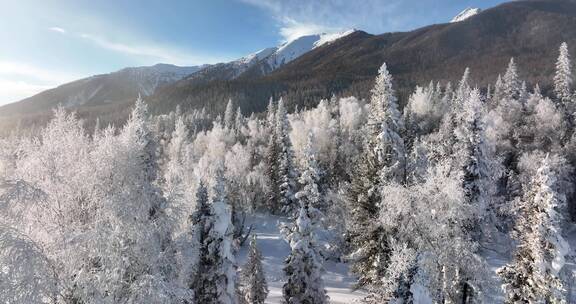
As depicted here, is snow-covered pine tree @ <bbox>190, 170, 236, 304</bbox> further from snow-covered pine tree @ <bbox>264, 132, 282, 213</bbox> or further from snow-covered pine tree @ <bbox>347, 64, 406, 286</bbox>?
snow-covered pine tree @ <bbox>264, 132, 282, 213</bbox>

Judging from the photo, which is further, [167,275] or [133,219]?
[167,275]

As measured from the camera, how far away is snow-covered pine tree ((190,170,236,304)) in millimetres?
22047

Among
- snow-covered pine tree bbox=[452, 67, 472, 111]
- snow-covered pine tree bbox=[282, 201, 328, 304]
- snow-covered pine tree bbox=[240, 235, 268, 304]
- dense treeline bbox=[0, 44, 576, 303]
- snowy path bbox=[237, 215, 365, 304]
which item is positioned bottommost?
snowy path bbox=[237, 215, 365, 304]

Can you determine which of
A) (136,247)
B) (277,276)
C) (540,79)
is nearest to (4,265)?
(136,247)

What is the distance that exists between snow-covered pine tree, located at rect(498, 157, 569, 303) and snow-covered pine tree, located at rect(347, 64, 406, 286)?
674 centimetres

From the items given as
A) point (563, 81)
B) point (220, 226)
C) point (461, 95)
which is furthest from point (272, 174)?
point (563, 81)

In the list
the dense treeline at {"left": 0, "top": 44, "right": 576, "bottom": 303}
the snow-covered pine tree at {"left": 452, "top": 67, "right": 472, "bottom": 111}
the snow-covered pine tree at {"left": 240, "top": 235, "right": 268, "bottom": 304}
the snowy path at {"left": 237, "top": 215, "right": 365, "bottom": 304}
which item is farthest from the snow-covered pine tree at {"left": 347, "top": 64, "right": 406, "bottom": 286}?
the snow-covered pine tree at {"left": 452, "top": 67, "right": 472, "bottom": 111}

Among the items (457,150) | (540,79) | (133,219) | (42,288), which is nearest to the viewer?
(42,288)

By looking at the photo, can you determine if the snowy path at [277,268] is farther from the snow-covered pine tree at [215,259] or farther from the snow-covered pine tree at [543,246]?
the snow-covered pine tree at [543,246]

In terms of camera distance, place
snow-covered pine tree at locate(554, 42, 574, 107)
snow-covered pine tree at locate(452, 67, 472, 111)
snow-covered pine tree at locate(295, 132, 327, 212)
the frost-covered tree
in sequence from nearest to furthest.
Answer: the frost-covered tree, snow-covered pine tree at locate(295, 132, 327, 212), snow-covered pine tree at locate(452, 67, 472, 111), snow-covered pine tree at locate(554, 42, 574, 107)

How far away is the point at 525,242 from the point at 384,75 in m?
11.1

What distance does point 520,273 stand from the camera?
20.0 meters

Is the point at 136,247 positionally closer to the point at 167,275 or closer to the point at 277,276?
the point at 167,275

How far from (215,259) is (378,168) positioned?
34.6 feet
